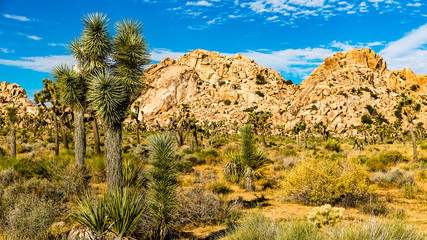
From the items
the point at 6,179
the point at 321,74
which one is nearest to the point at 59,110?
the point at 6,179

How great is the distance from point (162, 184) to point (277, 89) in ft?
339

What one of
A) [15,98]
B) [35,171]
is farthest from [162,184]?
[15,98]

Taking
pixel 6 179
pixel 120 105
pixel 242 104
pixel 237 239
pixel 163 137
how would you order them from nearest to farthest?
pixel 237 239 < pixel 163 137 < pixel 120 105 < pixel 6 179 < pixel 242 104

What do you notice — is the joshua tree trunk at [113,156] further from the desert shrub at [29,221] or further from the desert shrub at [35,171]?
the desert shrub at [35,171]

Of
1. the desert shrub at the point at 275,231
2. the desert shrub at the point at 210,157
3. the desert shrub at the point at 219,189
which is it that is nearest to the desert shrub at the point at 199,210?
the desert shrub at the point at 219,189

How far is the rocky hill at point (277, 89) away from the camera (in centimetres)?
7731

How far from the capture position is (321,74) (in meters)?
90.2

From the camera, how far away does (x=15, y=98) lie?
96.2 m

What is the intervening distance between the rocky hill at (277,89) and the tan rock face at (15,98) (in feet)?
136

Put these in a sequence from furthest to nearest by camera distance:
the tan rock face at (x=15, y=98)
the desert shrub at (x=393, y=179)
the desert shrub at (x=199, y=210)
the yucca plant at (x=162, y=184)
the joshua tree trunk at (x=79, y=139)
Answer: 1. the tan rock face at (x=15, y=98)
2. the desert shrub at (x=393, y=179)
3. the joshua tree trunk at (x=79, y=139)
4. the desert shrub at (x=199, y=210)
5. the yucca plant at (x=162, y=184)

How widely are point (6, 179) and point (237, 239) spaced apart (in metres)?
11.0

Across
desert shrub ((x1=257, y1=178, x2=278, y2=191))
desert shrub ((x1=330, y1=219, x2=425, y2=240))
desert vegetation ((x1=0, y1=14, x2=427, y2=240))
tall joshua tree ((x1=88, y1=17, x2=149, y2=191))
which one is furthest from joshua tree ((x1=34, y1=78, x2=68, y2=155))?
desert shrub ((x1=330, y1=219, x2=425, y2=240))

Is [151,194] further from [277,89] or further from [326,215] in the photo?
[277,89]

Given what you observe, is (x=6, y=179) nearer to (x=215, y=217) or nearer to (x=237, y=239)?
(x=215, y=217)
